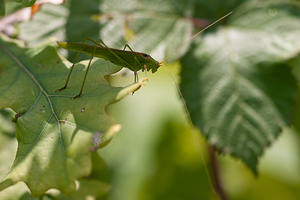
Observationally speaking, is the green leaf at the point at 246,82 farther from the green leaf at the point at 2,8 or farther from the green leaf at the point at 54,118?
the green leaf at the point at 2,8

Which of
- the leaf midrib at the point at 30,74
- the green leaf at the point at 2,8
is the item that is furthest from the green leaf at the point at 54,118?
the green leaf at the point at 2,8

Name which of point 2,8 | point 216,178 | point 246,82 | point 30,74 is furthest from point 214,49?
point 2,8

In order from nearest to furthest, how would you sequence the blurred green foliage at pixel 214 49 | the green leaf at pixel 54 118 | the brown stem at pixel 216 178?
1. the green leaf at pixel 54 118
2. the blurred green foliage at pixel 214 49
3. the brown stem at pixel 216 178

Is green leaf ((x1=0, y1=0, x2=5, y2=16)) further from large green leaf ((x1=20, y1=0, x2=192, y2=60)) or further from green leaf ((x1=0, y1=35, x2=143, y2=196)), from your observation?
green leaf ((x1=0, y1=35, x2=143, y2=196))

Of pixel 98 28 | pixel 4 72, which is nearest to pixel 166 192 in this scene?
pixel 98 28

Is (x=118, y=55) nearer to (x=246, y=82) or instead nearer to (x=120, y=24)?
(x=120, y=24)
